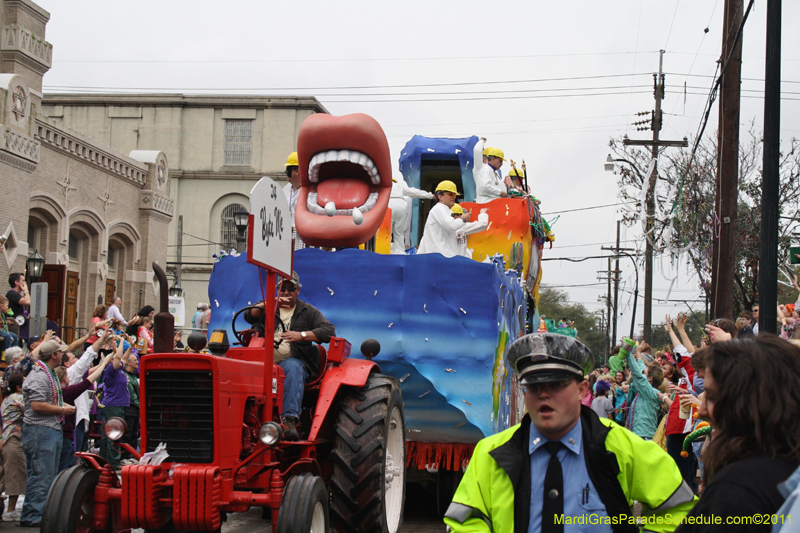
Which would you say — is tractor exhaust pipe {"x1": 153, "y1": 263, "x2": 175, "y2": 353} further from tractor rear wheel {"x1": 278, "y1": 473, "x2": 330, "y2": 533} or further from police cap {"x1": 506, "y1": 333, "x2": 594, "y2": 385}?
police cap {"x1": 506, "y1": 333, "x2": 594, "y2": 385}

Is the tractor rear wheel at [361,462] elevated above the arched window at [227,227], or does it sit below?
below

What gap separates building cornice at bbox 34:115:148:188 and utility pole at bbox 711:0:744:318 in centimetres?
1536

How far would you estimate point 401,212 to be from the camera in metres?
10.5

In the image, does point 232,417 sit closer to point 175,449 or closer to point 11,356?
point 175,449

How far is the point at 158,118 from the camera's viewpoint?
123ft

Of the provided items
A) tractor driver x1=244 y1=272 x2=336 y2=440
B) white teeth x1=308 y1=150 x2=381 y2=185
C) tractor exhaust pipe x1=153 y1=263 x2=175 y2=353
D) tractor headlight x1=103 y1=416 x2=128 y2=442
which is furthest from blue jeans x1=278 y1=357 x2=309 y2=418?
white teeth x1=308 y1=150 x2=381 y2=185

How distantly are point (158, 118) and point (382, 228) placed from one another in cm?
2992

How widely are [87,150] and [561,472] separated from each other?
21.5 meters

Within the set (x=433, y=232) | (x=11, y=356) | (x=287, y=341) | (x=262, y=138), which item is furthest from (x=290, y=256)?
(x=262, y=138)

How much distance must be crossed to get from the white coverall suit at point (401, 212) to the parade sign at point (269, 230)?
16.7 feet

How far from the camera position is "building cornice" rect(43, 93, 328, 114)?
36500mm

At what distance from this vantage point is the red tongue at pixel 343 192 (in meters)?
7.62

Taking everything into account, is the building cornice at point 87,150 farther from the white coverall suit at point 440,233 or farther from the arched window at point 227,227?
the white coverall suit at point 440,233

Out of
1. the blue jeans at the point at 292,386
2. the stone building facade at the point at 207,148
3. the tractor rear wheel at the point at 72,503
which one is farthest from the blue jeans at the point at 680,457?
the stone building facade at the point at 207,148
